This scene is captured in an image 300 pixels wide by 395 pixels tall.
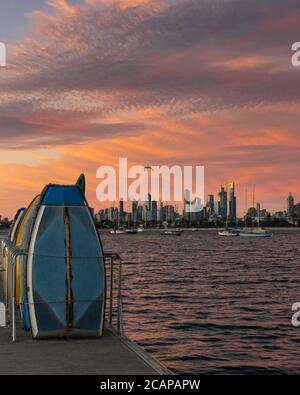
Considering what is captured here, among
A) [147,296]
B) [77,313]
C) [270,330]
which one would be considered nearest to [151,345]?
[270,330]

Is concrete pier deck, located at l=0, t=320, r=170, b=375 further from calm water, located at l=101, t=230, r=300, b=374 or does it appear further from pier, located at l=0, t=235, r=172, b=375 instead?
calm water, located at l=101, t=230, r=300, b=374

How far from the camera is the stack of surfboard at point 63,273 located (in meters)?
11.6

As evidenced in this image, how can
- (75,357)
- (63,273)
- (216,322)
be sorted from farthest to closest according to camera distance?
(216,322)
(63,273)
(75,357)

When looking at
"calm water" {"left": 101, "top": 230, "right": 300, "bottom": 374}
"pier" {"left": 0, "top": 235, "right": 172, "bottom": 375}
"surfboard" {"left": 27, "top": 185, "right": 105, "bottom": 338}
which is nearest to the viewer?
"pier" {"left": 0, "top": 235, "right": 172, "bottom": 375}

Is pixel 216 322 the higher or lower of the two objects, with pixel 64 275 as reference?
lower

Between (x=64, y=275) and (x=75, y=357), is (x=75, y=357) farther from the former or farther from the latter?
(x=64, y=275)

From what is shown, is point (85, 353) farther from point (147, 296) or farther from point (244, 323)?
point (147, 296)

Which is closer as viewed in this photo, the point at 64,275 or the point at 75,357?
the point at 75,357

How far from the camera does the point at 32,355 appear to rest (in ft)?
34.3

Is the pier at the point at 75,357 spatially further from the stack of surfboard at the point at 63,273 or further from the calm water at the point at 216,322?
the calm water at the point at 216,322

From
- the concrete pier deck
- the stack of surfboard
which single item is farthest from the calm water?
the concrete pier deck

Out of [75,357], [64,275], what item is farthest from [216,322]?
[75,357]

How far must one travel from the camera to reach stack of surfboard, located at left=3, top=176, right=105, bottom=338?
11.6m

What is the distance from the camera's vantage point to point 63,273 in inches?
461
